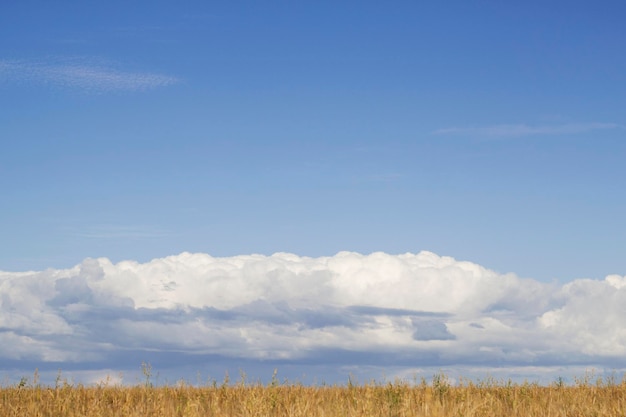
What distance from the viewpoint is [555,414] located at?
19031 mm

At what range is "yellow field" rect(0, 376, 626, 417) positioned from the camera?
1938cm

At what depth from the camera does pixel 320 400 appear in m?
21.6

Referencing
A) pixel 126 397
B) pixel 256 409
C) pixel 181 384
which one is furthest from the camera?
pixel 181 384

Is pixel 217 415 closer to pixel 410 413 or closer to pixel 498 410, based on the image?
pixel 410 413

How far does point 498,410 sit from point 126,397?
10.4 meters

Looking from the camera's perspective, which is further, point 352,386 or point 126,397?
point 352,386

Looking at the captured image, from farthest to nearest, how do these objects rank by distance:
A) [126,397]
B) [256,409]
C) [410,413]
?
[126,397]
[256,409]
[410,413]

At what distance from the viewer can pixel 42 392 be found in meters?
23.2

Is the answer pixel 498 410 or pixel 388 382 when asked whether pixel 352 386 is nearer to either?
pixel 388 382

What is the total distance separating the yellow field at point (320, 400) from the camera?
763 inches

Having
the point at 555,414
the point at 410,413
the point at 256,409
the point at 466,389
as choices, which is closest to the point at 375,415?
the point at 410,413

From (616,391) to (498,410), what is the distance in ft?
21.0

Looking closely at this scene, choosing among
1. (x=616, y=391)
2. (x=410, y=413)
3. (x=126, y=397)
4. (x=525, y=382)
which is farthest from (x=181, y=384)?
(x=616, y=391)

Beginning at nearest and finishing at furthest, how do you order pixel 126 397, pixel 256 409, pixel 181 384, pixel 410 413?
1. pixel 410 413
2. pixel 256 409
3. pixel 126 397
4. pixel 181 384
